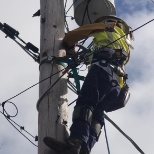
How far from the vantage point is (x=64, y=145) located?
4445mm

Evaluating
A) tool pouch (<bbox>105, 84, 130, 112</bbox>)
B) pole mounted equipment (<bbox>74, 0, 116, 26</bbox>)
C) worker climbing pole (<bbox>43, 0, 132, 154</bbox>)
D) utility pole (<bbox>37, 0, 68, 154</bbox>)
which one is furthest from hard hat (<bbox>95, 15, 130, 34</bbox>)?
tool pouch (<bbox>105, 84, 130, 112</bbox>)

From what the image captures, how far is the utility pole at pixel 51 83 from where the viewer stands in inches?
183

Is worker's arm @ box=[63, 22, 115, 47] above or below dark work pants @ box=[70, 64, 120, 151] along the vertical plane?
above

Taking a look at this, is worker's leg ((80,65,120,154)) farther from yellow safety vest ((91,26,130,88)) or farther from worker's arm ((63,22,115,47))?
worker's arm ((63,22,115,47))

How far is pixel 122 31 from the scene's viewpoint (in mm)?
5973

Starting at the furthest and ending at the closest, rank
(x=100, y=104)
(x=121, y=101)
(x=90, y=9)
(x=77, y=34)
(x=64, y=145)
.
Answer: (x=90, y=9) → (x=121, y=101) → (x=77, y=34) → (x=100, y=104) → (x=64, y=145)

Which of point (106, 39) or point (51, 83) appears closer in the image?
point (51, 83)

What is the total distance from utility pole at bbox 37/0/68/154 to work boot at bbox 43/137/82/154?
0.32ft

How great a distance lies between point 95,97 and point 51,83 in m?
0.44

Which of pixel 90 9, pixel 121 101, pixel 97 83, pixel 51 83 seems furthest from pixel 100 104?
pixel 90 9

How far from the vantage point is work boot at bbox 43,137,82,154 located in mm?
4379

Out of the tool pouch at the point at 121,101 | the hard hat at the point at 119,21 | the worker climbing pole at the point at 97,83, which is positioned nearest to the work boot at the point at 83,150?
the worker climbing pole at the point at 97,83

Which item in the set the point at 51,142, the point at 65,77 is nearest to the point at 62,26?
the point at 65,77

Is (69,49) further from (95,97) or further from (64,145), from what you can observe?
(64,145)
